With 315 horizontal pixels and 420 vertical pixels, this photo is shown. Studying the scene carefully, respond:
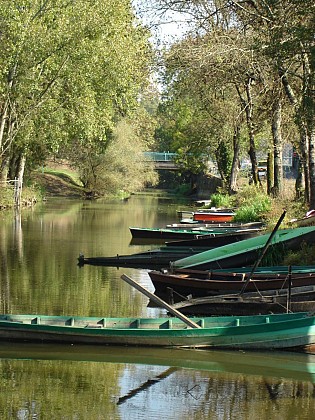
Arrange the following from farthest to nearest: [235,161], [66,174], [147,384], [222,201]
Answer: [66,174], [235,161], [222,201], [147,384]

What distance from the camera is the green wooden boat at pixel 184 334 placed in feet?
47.1

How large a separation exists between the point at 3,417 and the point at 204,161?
57646 millimetres

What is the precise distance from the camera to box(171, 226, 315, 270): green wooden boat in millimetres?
21656

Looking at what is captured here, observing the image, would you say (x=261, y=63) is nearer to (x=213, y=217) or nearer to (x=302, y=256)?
(x=213, y=217)

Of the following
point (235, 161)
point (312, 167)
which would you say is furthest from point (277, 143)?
point (235, 161)

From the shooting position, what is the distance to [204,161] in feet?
223

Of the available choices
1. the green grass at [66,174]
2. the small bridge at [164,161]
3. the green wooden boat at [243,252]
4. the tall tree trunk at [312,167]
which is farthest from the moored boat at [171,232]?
the small bridge at [164,161]

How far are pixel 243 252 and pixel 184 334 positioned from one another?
7623 mm

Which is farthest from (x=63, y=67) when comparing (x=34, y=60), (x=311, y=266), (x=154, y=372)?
(x=154, y=372)

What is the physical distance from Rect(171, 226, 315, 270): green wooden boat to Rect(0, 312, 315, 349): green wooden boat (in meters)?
6.89

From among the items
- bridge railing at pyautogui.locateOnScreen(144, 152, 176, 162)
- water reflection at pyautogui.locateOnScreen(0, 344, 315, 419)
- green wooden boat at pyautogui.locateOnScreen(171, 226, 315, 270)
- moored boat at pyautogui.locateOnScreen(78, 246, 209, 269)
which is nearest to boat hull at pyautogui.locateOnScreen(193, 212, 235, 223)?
moored boat at pyautogui.locateOnScreen(78, 246, 209, 269)

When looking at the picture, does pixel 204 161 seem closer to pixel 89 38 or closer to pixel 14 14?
pixel 89 38

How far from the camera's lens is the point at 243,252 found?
71.3 ft

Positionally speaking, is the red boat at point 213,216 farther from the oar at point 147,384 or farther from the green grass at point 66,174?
the green grass at point 66,174
